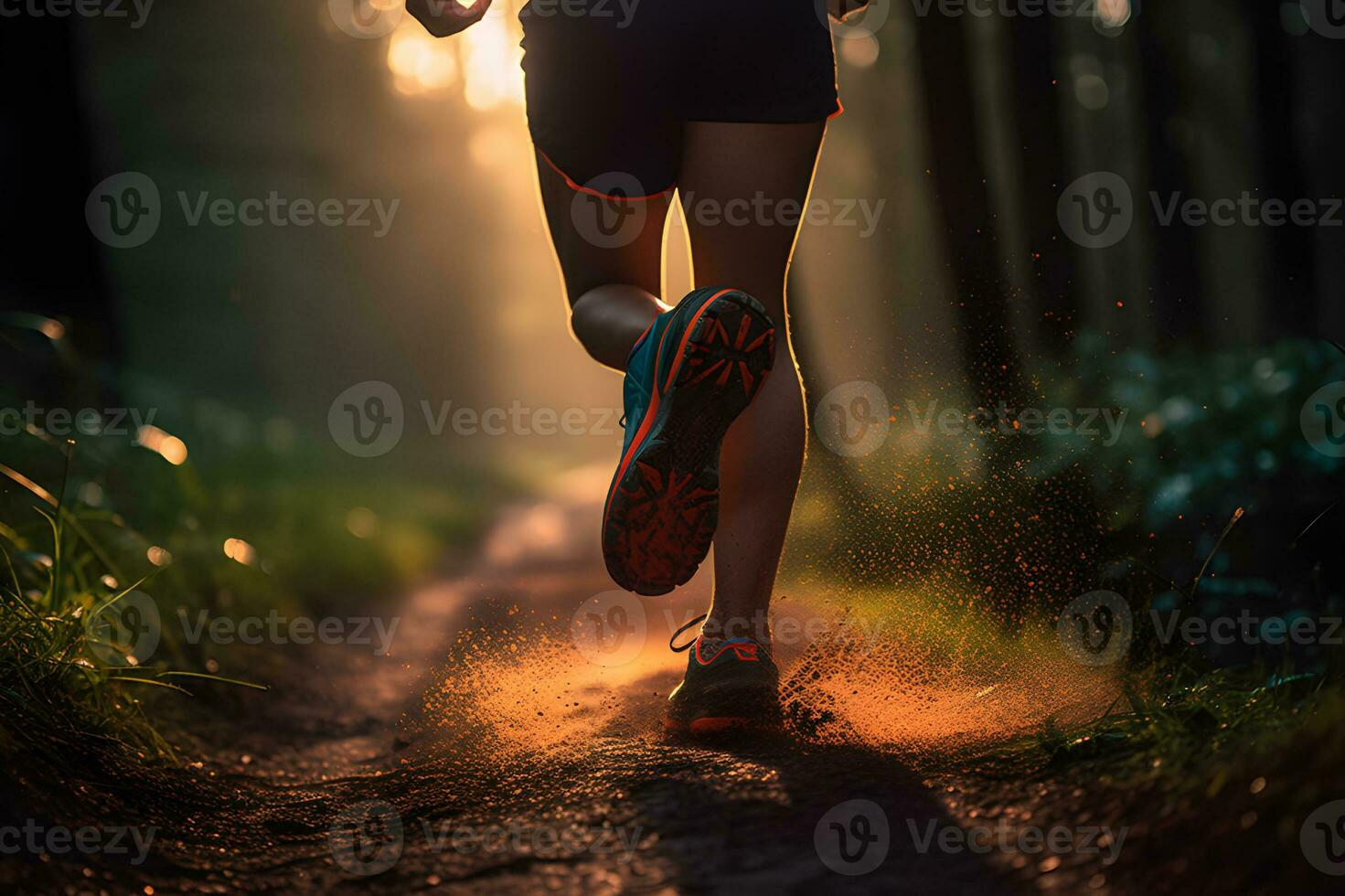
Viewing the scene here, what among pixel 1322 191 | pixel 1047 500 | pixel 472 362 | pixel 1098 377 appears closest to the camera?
pixel 1047 500

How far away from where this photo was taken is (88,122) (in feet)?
15.7

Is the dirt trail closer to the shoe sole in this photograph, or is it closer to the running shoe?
the running shoe

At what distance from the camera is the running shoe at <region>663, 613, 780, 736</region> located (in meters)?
1.69

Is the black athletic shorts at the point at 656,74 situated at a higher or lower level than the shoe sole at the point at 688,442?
higher

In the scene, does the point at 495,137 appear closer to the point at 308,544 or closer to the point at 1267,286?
the point at 308,544

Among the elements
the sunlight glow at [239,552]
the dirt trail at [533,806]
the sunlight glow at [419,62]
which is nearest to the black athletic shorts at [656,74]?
the dirt trail at [533,806]

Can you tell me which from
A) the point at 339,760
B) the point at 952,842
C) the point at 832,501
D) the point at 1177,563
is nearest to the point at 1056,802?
the point at 952,842

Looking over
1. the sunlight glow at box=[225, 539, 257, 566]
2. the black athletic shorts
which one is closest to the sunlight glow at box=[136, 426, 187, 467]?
the sunlight glow at box=[225, 539, 257, 566]

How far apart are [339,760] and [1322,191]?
4137mm

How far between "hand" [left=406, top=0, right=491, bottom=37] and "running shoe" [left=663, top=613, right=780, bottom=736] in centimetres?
129

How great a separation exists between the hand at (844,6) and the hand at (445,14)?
682 mm

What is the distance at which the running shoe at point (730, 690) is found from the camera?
5.54 ft

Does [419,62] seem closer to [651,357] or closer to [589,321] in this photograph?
[589,321]

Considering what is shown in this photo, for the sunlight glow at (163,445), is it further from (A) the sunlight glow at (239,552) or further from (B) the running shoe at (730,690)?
(B) the running shoe at (730,690)
